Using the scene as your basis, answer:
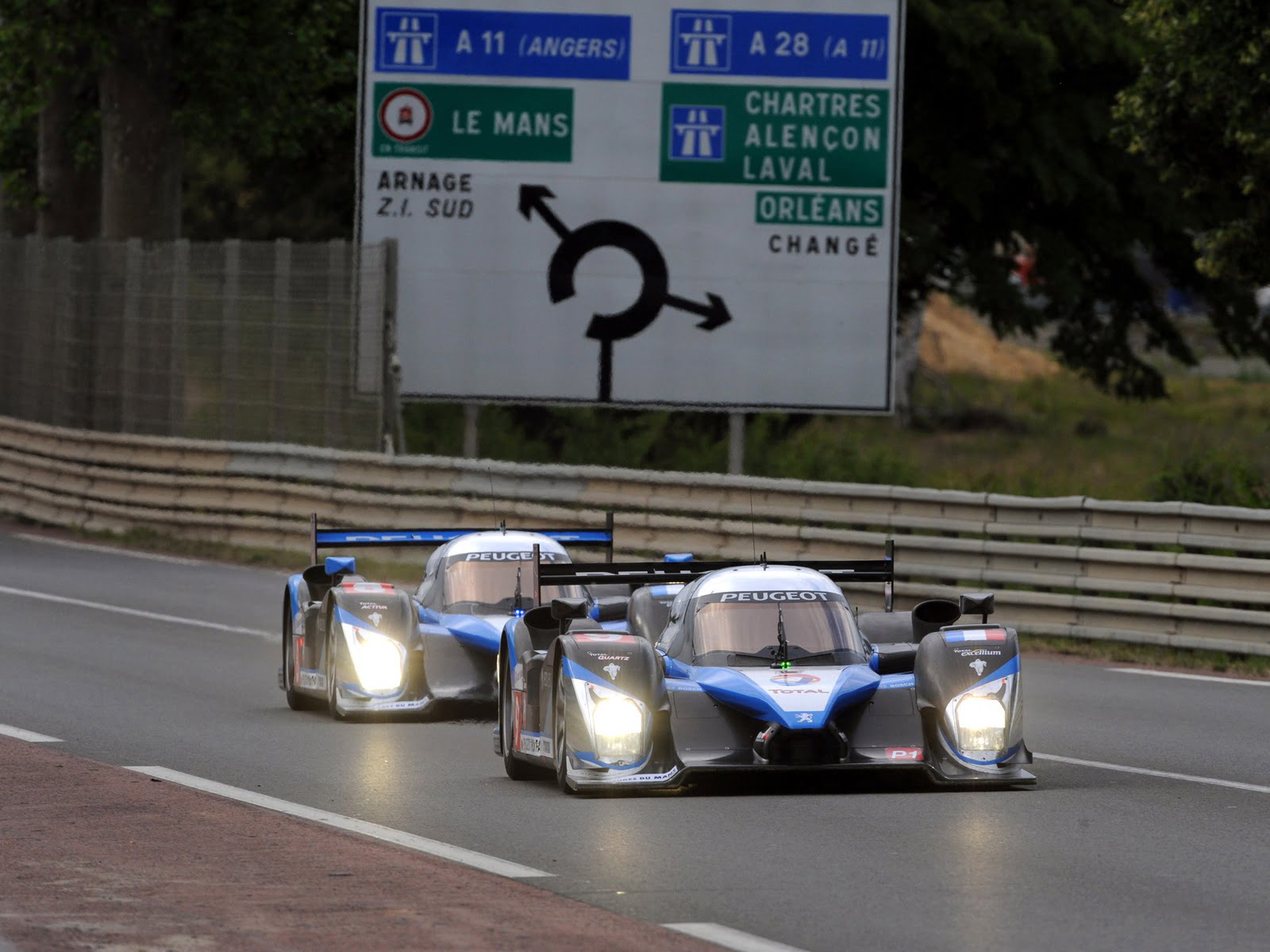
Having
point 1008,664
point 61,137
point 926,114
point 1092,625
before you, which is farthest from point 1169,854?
point 61,137

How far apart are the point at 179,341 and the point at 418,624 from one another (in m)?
15.8

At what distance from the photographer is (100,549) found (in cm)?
2777

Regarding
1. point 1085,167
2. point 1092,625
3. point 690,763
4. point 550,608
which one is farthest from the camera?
point 1085,167

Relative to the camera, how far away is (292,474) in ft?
88.1

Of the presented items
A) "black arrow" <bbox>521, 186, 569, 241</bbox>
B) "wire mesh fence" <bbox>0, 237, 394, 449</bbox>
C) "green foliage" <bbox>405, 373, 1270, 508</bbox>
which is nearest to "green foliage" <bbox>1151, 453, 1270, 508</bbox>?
"green foliage" <bbox>405, 373, 1270, 508</bbox>

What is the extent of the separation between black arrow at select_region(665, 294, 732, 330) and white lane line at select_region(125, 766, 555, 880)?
623 inches

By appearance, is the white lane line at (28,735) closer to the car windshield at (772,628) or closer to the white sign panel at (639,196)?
the car windshield at (772,628)

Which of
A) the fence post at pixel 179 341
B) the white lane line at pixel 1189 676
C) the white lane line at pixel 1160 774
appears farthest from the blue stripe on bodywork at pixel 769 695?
the fence post at pixel 179 341

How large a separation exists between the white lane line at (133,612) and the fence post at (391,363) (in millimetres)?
5466

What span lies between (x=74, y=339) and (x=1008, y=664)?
22256 millimetres

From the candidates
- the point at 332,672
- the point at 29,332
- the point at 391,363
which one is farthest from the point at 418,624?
the point at 29,332

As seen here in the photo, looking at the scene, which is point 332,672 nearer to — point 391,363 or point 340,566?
point 340,566

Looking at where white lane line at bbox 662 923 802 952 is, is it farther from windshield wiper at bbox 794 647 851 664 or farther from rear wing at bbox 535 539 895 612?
rear wing at bbox 535 539 895 612

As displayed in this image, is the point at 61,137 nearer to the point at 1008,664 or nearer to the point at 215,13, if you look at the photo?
the point at 215,13
